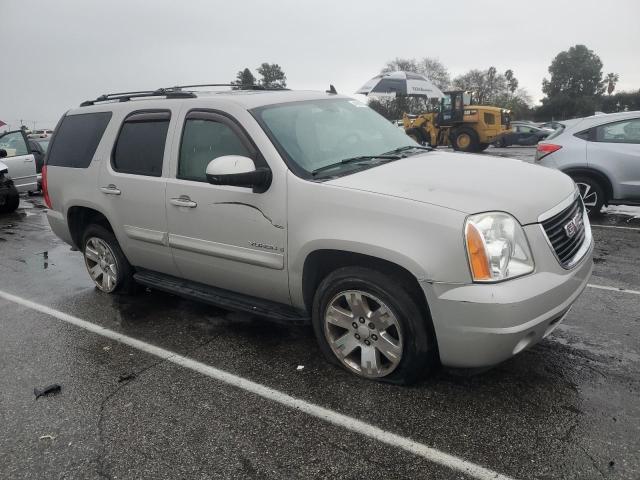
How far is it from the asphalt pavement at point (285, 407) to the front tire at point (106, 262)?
0.53m

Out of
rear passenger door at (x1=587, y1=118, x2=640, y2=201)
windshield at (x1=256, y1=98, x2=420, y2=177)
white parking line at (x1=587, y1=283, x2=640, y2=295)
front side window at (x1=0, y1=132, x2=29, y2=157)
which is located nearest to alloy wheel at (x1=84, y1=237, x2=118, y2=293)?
windshield at (x1=256, y1=98, x2=420, y2=177)

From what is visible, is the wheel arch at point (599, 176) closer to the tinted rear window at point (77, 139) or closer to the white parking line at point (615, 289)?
the white parking line at point (615, 289)

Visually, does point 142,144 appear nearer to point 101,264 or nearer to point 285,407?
point 101,264

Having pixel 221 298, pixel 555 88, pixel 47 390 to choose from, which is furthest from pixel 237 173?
pixel 555 88

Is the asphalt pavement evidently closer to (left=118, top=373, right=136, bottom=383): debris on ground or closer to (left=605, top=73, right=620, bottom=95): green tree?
(left=118, top=373, right=136, bottom=383): debris on ground

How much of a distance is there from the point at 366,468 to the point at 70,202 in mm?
3903

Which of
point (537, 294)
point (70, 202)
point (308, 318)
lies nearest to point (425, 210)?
point (537, 294)

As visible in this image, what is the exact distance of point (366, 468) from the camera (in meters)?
2.43

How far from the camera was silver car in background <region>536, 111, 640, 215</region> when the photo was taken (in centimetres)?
714

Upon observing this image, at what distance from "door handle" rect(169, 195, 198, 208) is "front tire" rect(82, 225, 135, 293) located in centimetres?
122

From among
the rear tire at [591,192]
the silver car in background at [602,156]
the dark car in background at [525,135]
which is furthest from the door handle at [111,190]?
the dark car in background at [525,135]

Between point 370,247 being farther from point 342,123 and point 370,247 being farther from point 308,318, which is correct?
point 342,123

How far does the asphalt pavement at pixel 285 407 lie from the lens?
8.14ft

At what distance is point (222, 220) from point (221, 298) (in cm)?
63
